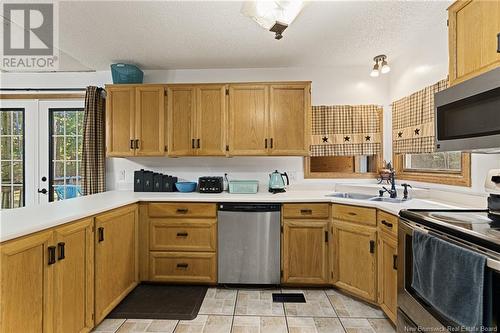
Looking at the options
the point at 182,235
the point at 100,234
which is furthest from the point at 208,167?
the point at 100,234

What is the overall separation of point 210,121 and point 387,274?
7.34ft

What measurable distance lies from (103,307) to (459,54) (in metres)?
2.96

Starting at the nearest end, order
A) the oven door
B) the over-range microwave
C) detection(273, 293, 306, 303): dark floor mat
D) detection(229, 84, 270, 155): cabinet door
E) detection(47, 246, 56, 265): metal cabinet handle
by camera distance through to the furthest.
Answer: the over-range microwave
the oven door
detection(47, 246, 56, 265): metal cabinet handle
detection(273, 293, 306, 303): dark floor mat
detection(229, 84, 270, 155): cabinet door

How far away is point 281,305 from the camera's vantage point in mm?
2336

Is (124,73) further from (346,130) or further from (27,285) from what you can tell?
(346,130)

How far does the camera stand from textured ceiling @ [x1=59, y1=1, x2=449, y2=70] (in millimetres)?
2107

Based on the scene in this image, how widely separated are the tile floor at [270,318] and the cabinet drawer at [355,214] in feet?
2.39

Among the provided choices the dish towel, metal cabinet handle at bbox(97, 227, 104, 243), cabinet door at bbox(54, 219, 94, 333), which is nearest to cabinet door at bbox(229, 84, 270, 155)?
metal cabinet handle at bbox(97, 227, 104, 243)

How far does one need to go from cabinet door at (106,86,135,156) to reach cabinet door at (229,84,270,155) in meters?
1.15

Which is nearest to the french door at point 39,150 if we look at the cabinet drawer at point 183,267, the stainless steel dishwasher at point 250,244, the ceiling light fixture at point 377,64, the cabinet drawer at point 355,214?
the cabinet drawer at point 183,267

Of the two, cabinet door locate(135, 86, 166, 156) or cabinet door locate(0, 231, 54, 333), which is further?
cabinet door locate(135, 86, 166, 156)

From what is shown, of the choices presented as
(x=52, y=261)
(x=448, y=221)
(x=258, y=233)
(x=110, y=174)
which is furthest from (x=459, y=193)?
(x=110, y=174)

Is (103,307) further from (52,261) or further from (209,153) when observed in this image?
(209,153)

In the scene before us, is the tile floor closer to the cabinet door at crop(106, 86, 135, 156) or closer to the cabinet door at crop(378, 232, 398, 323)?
the cabinet door at crop(378, 232, 398, 323)
